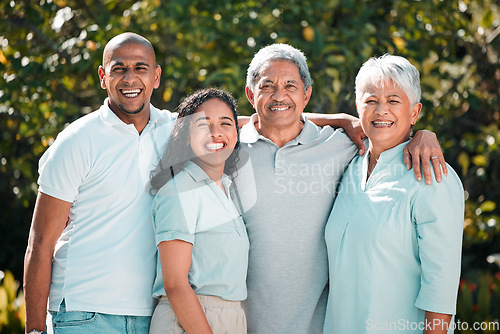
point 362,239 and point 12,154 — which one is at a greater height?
point 12,154

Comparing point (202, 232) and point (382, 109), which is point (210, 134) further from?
point (382, 109)

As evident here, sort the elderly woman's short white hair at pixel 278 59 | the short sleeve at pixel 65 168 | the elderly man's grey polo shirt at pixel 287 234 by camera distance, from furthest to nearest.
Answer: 1. the elderly woman's short white hair at pixel 278 59
2. the elderly man's grey polo shirt at pixel 287 234
3. the short sleeve at pixel 65 168

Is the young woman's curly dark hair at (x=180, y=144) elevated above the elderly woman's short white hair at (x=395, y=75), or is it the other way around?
the elderly woman's short white hair at (x=395, y=75)

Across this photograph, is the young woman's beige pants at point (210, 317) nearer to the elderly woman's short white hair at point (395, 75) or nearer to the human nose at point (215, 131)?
the human nose at point (215, 131)

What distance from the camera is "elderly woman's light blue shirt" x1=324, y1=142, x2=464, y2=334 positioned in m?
2.33

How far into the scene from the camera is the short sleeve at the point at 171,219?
7.42ft

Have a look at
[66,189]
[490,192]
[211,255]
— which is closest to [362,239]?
[211,255]

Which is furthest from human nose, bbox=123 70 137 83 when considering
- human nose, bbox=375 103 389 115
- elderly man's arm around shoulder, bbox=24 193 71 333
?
human nose, bbox=375 103 389 115

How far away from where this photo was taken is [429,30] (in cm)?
445

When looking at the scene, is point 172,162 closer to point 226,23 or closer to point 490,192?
point 226,23

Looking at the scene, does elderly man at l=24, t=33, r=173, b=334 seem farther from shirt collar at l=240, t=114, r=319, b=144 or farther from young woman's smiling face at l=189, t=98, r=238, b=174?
shirt collar at l=240, t=114, r=319, b=144

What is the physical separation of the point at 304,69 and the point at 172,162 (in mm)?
824

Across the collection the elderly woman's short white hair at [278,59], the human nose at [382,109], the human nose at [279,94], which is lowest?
the human nose at [382,109]

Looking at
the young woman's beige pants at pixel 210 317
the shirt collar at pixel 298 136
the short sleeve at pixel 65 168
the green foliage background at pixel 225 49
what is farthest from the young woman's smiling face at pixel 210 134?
the green foliage background at pixel 225 49
